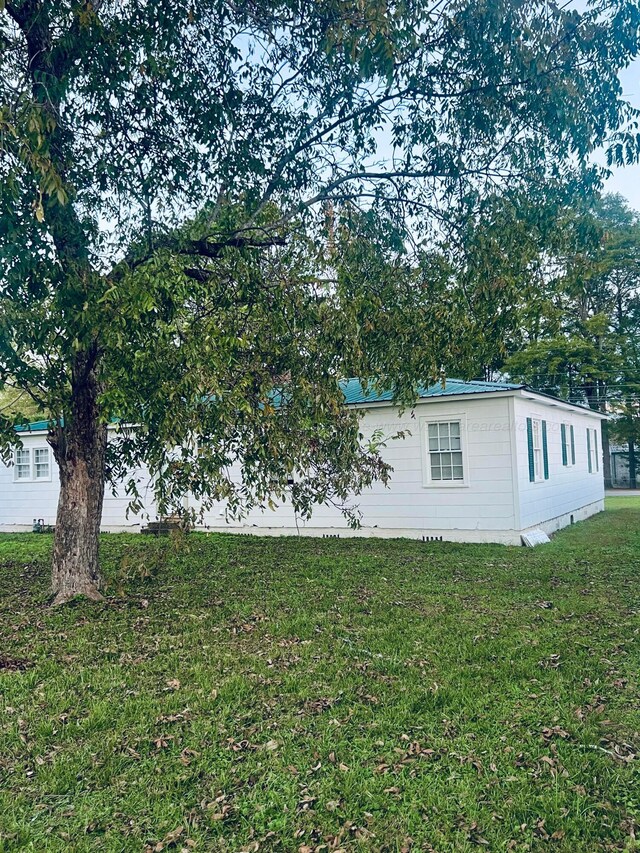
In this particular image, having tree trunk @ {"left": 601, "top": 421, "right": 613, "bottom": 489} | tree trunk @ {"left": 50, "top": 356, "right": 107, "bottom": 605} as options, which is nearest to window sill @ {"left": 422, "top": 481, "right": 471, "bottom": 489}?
tree trunk @ {"left": 50, "top": 356, "right": 107, "bottom": 605}

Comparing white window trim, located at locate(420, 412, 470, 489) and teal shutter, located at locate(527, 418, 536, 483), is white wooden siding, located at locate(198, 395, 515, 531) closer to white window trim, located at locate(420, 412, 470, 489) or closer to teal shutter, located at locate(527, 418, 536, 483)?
white window trim, located at locate(420, 412, 470, 489)

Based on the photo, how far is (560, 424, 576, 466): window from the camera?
14442 millimetres

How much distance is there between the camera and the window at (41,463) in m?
16.5

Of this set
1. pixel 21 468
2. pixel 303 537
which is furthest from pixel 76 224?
pixel 21 468

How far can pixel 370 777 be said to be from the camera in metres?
3.11

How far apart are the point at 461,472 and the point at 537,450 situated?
2.03 metres

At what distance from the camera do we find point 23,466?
16.9 m

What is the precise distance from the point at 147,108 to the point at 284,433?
390cm

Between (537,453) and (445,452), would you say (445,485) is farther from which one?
(537,453)

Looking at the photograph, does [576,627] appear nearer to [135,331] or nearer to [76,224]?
[135,331]

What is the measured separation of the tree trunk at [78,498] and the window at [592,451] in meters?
14.9

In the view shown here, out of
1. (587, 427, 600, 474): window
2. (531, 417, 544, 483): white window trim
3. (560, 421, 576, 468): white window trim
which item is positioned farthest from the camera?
(587, 427, 600, 474): window

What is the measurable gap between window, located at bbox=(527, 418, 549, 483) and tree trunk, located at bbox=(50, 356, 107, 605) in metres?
8.02

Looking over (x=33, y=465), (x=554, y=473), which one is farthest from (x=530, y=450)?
(x=33, y=465)
